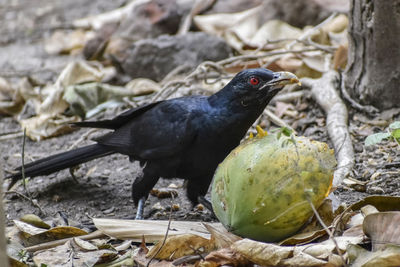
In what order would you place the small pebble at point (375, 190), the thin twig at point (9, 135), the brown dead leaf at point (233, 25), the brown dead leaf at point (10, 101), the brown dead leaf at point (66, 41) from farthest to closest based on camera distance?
1. the brown dead leaf at point (66, 41)
2. the brown dead leaf at point (233, 25)
3. the brown dead leaf at point (10, 101)
4. the thin twig at point (9, 135)
5. the small pebble at point (375, 190)

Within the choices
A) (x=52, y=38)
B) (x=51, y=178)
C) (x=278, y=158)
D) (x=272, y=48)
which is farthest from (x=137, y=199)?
(x=52, y=38)

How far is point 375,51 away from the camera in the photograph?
13.9 feet

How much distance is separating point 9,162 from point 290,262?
317cm

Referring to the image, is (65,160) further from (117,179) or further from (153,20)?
(153,20)

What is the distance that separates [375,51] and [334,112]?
0.48 metres

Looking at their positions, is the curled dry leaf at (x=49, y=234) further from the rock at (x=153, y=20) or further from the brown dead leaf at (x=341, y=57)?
the rock at (x=153, y=20)

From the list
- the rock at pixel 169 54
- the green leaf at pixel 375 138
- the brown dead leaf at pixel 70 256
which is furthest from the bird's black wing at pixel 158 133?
the rock at pixel 169 54

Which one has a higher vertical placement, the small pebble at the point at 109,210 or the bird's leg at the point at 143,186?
the bird's leg at the point at 143,186

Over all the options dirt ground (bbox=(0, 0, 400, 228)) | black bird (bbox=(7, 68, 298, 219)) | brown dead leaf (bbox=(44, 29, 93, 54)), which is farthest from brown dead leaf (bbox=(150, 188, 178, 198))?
brown dead leaf (bbox=(44, 29, 93, 54))

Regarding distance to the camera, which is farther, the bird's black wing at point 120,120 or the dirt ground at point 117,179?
the bird's black wing at point 120,120

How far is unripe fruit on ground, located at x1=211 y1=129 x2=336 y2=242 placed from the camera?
2518 mm

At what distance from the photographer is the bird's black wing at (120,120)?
395 cm

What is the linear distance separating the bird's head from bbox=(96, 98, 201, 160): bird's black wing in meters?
0.30

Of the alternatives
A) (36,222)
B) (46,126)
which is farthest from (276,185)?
(46,126)
